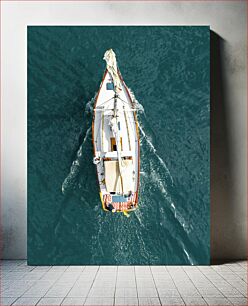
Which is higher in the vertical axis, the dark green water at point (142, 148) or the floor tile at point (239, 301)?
the dark green water at point (142, 148)

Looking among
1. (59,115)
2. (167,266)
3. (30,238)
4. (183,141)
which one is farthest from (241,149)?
(30,238)

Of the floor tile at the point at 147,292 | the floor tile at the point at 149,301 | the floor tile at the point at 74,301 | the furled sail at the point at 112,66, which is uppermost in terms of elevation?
the furled sail at the point at 112,66

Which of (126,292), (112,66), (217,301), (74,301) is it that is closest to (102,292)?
(126,292)

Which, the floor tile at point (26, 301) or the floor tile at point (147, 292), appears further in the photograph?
the floor tile at point (147, 292)

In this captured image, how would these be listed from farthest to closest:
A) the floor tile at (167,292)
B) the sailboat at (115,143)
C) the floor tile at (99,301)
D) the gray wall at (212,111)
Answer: the gray wall at (212,111), the sailboat at (115,143), the floor tile at (167,292), the floor tile at (99,301)

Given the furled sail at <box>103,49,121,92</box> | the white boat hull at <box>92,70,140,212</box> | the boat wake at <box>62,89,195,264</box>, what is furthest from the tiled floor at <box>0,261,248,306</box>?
the furled sail at <box>103,49,121,92</box>

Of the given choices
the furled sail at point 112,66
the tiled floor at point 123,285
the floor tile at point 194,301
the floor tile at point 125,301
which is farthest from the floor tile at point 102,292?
the furled sail at point 112,66

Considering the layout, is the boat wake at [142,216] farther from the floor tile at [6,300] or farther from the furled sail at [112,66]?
the floor tile at [6,300]

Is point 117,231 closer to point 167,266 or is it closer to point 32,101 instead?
point 167,266
